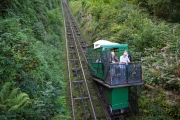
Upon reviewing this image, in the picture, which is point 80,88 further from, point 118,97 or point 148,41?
point 148,41

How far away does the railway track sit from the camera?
9.38 meters

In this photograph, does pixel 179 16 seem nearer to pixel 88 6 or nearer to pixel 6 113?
pixel 88 6

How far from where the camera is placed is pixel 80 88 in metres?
11.4

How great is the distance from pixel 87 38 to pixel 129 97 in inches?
442

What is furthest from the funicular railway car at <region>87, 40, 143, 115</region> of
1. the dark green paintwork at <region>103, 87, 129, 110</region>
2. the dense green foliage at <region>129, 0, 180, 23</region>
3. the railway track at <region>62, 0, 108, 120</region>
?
the dense green foliage at <region>129, 0, 180, 23</region>

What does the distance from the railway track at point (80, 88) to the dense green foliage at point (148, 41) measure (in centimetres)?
227

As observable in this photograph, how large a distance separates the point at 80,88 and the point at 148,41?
212 inches

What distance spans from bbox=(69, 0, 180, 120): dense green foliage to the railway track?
2.27 metres

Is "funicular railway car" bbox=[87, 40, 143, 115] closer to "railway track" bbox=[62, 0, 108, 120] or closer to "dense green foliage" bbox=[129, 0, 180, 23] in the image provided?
"railway track" bbox=[62, 0, 108, 120]

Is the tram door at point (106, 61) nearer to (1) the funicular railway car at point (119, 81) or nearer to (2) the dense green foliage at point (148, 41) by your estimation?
(1) the funicular railway car at point (119, 81)

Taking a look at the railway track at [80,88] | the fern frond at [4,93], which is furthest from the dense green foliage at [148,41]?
the fern frond at [4,93]

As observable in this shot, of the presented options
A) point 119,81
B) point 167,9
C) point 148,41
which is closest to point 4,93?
point 119,81

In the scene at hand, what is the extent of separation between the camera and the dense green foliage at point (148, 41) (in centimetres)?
780

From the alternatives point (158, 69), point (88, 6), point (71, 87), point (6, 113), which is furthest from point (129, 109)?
point (88, 6)
